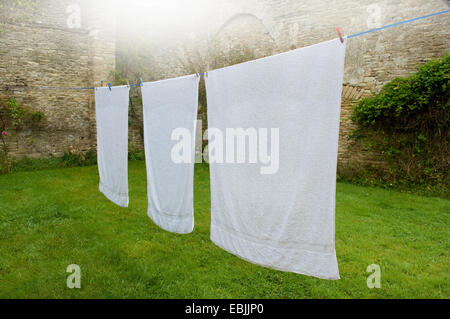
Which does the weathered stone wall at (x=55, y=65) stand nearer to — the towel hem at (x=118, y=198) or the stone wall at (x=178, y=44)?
the stone wall at (x=178, y=44)

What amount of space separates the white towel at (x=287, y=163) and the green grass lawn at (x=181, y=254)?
24.1 inches

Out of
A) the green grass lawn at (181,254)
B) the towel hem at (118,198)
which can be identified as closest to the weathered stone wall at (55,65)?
the green grass lawn at (181,254)

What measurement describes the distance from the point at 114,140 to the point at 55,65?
5.43 metres

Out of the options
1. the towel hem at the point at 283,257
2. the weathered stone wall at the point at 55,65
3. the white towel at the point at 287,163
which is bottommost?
the towel hem at the point at 283,257

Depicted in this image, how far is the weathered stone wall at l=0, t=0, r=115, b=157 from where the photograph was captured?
6.82 m

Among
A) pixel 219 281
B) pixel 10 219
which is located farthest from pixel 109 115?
pixel 219 281

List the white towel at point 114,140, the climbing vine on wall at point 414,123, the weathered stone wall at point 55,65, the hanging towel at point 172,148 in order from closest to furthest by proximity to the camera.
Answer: the hanging towel at point 172,148 → the white towel at point 114,140 → the climbing vine on wall at point 414,123 → the weathered stone wall at point 55,65

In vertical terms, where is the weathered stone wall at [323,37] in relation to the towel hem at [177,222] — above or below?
above

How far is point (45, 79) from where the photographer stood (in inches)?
285

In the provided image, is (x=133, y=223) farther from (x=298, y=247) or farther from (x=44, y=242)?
(x=298, y=247)

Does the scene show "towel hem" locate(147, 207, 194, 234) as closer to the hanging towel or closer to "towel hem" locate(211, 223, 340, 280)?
the hanging towel

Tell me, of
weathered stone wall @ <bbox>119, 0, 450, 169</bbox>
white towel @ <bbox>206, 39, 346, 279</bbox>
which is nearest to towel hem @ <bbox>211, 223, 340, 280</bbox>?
white towel @ <bbox>206, 39, 346, 279</bbox>

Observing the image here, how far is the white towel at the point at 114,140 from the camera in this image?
330cm
